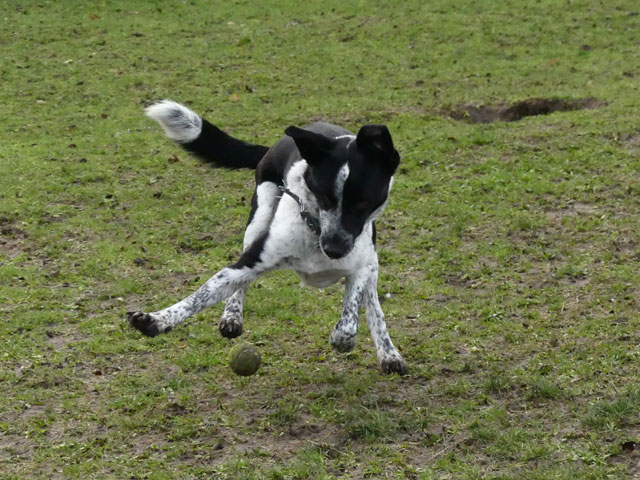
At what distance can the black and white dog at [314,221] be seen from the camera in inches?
196

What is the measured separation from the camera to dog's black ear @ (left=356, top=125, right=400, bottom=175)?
4.91m

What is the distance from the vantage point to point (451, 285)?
7.20 metres

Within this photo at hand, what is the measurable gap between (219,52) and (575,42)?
228 inches

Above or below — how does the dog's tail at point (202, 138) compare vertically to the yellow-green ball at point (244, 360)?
above

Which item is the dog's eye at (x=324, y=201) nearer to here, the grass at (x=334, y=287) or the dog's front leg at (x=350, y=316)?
the dog's front leg at (x=350, y=316)

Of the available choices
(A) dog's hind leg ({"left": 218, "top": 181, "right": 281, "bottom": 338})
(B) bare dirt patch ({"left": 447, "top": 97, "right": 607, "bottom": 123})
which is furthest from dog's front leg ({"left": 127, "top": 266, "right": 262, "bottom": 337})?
(B) bare dirt patch ({"left": 447, "top": 97, "right": 607, "bottom": 123})

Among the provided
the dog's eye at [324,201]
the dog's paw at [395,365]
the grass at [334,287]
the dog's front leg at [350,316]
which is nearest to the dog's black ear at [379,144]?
the dog's eye at [324,201]

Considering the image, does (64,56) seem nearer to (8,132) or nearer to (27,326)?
(8,132)

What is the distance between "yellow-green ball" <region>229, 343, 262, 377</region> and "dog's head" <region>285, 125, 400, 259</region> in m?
0.84

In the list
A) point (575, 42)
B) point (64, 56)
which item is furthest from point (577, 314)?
point (64, 56)

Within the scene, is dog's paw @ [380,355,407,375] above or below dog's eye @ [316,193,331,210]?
below

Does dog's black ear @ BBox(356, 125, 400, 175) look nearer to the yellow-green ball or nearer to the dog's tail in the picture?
the yellow-green ball

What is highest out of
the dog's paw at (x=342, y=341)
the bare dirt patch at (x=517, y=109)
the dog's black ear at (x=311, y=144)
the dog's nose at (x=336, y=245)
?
the dog's black ear at (x=311, y=144)

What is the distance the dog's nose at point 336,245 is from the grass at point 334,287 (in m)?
0.92
